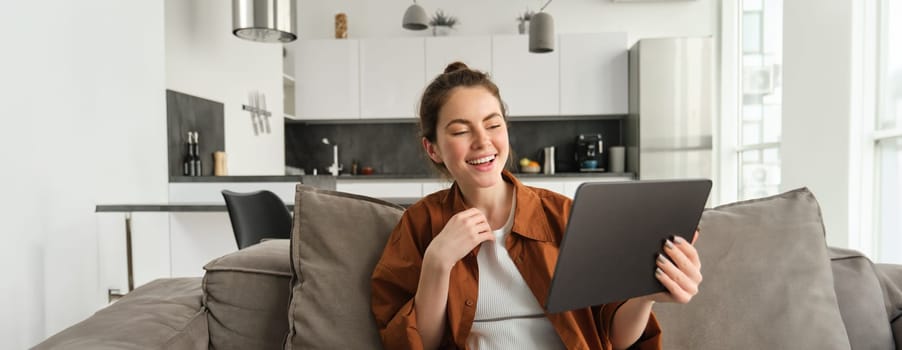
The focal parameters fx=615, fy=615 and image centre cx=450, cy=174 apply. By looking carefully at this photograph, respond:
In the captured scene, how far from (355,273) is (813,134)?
8.61 ft

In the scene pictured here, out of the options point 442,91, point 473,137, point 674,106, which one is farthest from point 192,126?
point 674,106

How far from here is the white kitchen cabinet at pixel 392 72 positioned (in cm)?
553

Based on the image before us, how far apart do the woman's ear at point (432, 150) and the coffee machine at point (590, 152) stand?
4.38 m

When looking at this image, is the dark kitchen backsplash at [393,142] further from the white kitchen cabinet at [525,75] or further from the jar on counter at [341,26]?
the jar on counter at [341,26]

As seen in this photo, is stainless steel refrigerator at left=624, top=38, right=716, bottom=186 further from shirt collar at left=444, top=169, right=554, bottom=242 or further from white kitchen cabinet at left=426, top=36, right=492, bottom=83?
shirt collar at left=444, top=169, right=554, bottom=242

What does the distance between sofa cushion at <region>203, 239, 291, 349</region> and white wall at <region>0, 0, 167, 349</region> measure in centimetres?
134

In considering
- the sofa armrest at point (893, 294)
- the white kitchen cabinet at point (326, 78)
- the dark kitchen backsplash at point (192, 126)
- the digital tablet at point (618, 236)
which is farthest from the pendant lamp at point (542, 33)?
Result: the digital tablet at point (618, 236)

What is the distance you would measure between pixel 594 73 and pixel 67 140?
412 centimetres

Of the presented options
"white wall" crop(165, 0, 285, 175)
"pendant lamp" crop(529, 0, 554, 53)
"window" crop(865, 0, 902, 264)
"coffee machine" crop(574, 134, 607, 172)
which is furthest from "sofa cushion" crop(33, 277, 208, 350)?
"coffee machine" crop(574, 134, 607, 172)

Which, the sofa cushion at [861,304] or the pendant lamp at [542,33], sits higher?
the pendant lamp at [542,33]

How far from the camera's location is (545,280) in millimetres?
1193

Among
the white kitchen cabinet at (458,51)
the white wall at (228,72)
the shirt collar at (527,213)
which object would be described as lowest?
the shirt collar at (527,213)

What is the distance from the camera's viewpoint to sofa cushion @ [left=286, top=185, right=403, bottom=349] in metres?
1.28

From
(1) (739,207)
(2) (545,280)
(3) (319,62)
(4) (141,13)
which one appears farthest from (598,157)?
(2) (545,280)
